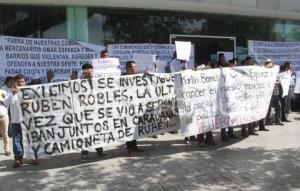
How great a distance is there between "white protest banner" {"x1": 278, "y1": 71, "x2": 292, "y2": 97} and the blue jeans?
290 inches

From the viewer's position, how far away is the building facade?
13852 millimetres

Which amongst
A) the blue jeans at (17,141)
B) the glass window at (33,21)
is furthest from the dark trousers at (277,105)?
the blue jeans at (17,141)

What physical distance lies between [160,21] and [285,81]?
4.28m

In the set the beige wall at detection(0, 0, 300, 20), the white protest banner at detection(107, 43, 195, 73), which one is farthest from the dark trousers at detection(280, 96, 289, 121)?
the beige wall at detection(0, 0, 300, 20)

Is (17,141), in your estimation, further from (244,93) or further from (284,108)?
(284,108)

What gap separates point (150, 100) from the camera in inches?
396

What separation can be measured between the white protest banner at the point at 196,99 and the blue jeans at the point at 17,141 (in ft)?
9.83

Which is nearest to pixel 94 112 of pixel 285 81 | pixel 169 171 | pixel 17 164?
pixel 17 164

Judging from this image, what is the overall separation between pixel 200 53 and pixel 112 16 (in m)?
3.39

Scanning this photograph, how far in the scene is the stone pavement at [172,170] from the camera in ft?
26.1

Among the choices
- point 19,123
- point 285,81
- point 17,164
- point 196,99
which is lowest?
point 17,164

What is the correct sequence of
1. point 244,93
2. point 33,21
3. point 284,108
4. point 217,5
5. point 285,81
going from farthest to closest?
point 217,5
point 284,108
point 285,81
point 33,21
point 244,93

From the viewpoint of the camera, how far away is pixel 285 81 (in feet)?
46.4

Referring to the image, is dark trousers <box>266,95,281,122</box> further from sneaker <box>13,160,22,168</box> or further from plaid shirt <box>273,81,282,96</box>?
sneaker <box>13,160,22,168</box>
